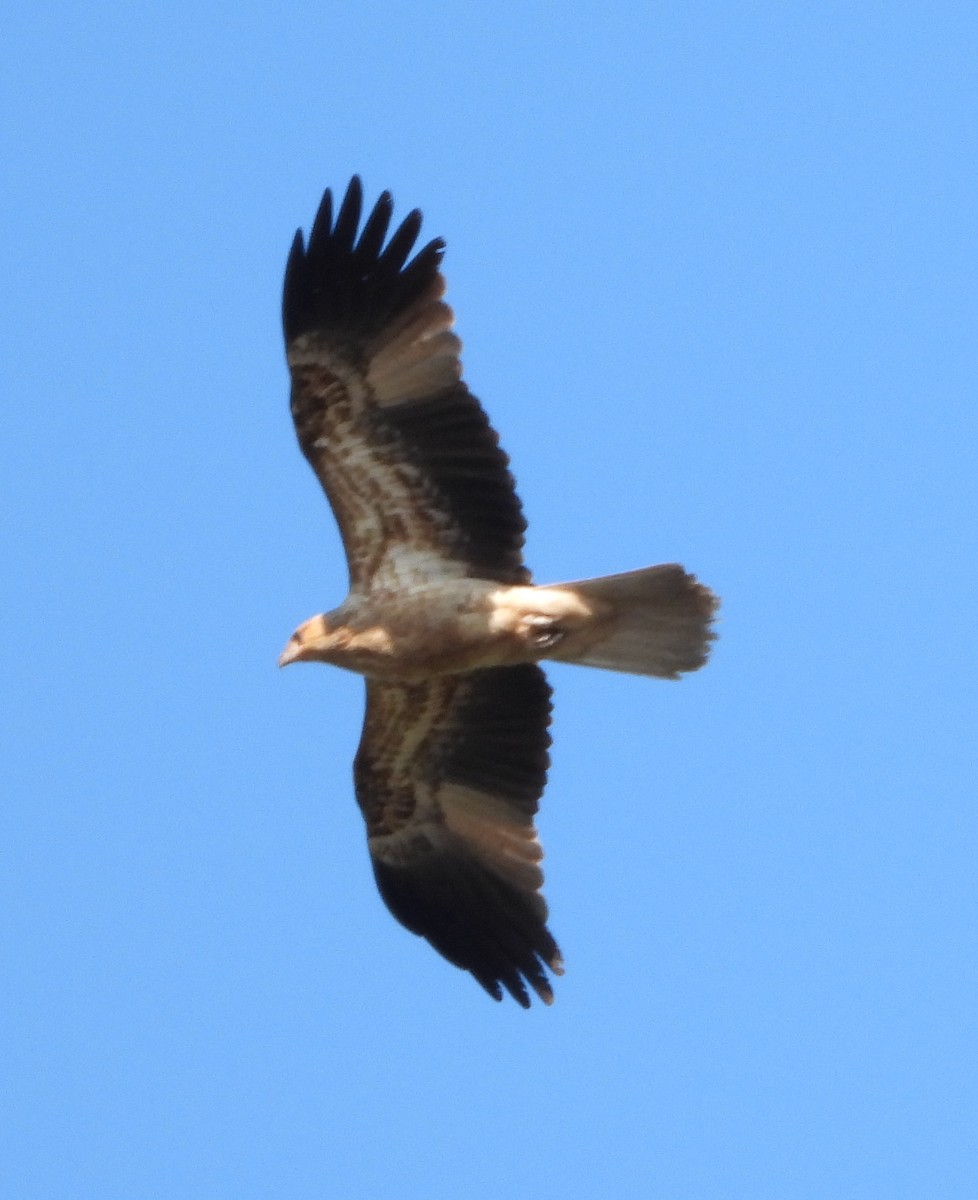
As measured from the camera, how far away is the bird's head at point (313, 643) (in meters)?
11.4

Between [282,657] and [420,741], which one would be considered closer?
[282,657]

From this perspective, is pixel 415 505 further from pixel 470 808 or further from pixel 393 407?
pixel 470 808

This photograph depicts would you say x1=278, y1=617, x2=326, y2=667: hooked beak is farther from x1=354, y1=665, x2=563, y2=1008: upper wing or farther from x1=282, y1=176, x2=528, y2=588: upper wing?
x1=354, y1=665, x2=563, y2=1008: upper wing

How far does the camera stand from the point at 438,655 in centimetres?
1140

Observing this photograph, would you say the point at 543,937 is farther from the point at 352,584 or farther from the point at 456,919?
the point at 352,584

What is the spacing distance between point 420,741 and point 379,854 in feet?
1.92

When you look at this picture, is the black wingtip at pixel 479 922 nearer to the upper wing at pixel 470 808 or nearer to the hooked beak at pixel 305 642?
the upper wing at pixel 470 808

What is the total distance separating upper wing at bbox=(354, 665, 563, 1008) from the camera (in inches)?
477

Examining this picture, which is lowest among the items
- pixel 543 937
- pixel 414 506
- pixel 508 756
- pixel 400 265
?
pixel 543 937

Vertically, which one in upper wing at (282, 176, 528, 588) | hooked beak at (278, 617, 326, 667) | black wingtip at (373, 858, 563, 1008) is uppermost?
upper wing at (282, 176, 528, 588)

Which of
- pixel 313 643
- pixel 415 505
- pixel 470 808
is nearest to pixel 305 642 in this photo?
pixel 313 643

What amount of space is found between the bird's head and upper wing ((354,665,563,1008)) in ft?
2.38

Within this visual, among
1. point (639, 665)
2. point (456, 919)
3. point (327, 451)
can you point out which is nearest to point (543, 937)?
point (456, 919)

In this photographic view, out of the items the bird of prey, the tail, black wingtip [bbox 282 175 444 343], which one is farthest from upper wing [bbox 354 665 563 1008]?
black wingtip [bbox 282 175 444 343]
